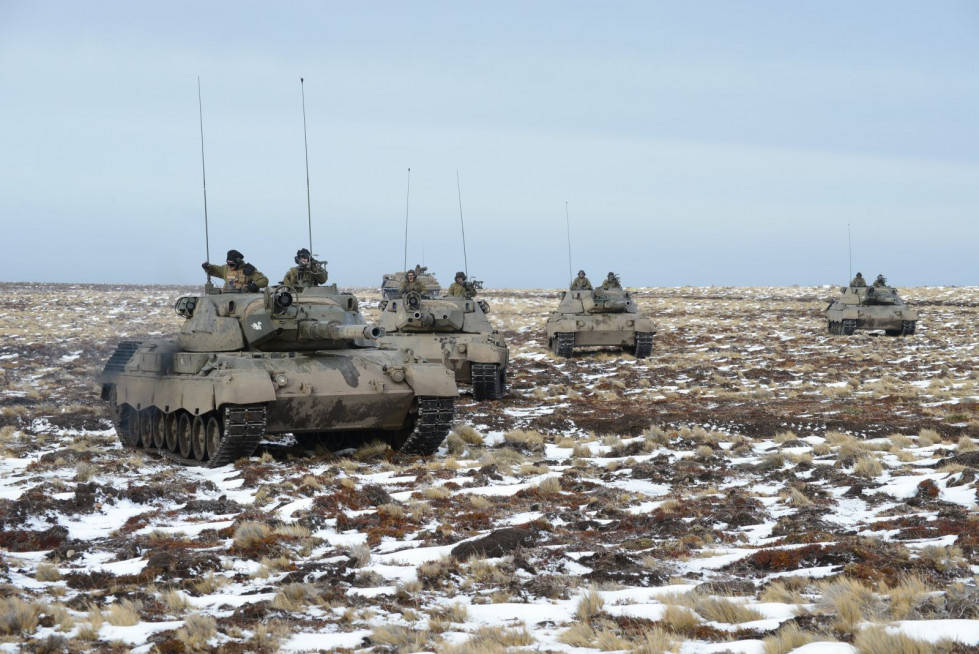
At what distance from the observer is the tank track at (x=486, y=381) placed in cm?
2273

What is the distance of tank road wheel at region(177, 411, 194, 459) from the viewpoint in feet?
52.3

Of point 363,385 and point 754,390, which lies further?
point 754,390

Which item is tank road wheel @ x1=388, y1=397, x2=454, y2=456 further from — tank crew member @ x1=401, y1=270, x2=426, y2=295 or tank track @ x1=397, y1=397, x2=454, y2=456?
tank crew member @ x1=401, y1=270, x2=426, y2=295

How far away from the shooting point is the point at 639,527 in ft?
34.5

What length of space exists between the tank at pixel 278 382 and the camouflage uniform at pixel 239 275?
0.63m

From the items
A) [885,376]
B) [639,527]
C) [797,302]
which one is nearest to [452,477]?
[639,527]

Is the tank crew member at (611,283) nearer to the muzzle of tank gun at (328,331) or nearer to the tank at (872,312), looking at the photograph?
the tank at (872,312)

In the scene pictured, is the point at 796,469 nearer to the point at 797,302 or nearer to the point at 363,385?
the point at 363,385

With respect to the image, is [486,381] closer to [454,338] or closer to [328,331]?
[454,338]

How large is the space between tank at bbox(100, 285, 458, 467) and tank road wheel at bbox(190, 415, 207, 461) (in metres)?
0.01

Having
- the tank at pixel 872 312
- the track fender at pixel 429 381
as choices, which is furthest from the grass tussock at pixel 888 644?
the tank at pixel 872 312

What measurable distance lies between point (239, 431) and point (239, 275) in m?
3.96

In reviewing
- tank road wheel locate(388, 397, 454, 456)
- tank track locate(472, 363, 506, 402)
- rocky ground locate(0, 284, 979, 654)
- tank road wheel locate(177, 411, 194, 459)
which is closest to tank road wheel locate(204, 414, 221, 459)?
rocky ground locate(0, 284, 979, 654)

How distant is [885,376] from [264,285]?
51.7 ft
